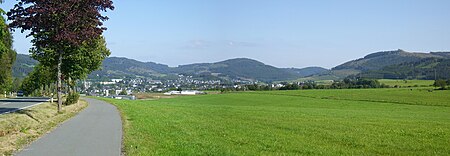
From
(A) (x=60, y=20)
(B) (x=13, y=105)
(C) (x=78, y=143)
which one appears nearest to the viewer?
(C) (x=78, y=143)

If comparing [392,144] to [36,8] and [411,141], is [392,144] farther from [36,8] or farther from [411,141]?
[36,8]

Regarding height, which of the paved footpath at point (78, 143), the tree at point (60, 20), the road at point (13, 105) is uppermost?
the tree at point (60, 20)

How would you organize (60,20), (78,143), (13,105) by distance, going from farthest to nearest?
(13,105) < (60,20) < (78,143)

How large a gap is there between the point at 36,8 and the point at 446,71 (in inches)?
7110

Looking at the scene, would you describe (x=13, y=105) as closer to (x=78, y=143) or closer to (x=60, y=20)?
(x=60, y=20)

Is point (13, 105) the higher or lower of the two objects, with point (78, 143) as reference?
higher

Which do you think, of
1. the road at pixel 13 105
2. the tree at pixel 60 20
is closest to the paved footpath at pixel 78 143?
the tree at pixel 60 20

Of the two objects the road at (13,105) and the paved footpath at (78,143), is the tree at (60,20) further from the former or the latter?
the paved footpath at (78,143)

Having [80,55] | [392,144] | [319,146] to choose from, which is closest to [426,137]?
[392,144]

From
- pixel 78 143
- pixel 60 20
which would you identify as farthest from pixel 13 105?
pixel 78 143

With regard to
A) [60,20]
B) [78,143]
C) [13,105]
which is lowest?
[78,143]

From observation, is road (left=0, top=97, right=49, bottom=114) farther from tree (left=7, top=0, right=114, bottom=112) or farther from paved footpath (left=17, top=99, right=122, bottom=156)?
paved footpath (left=17, top=99, right=122, bottom=156)

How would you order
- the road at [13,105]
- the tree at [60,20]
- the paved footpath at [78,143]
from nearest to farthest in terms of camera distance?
the paved footpath at [78,143] → the tree at [60,20] → the road at [13,105]

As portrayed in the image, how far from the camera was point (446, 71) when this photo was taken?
17975 centimetres
